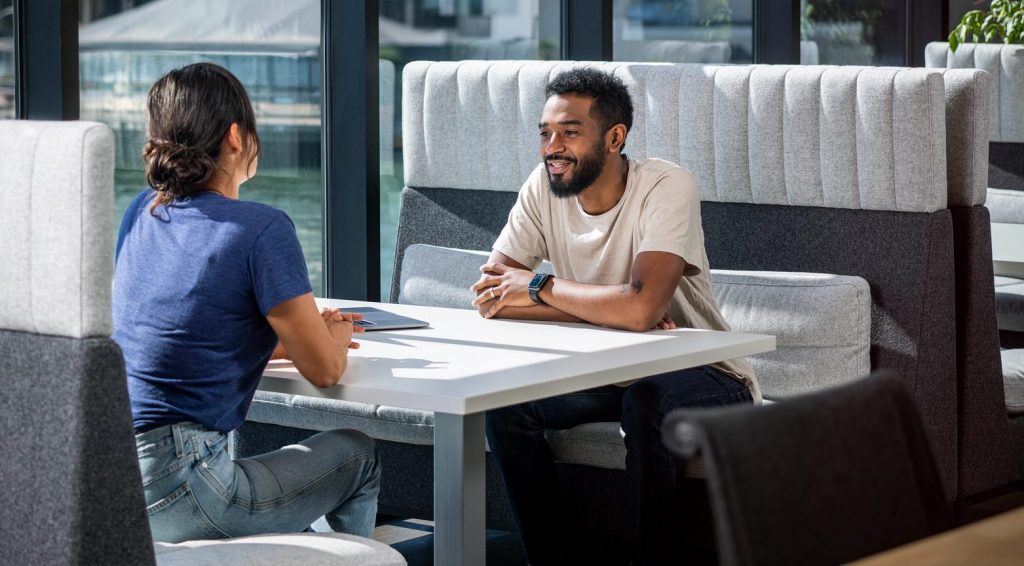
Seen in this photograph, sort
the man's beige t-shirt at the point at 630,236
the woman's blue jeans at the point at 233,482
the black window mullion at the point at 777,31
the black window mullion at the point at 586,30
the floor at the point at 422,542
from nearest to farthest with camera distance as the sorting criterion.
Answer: the woman's blue jeans at the point at 233,482 → the man's beige t-shirt at the point at 630,236 → the floor at the point at 422,542 → the black window mullion at the point at 586,30 → the black window mullion at the point at 777,31

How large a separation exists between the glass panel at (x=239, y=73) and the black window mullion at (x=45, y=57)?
0.74ft

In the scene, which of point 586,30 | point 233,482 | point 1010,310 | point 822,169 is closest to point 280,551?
point 233,482

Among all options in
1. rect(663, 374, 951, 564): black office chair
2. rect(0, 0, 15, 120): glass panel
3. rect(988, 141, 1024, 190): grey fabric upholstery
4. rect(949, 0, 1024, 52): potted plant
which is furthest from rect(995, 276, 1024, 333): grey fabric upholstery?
rect(663, 374, 951, 564): black office chair

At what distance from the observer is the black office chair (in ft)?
4.19

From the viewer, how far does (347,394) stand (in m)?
2.39

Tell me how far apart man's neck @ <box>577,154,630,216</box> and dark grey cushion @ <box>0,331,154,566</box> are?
1.53 m

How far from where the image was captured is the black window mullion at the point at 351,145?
4.32m

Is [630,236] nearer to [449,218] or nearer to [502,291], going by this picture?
[502,291]

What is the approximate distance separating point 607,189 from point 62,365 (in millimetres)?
1594

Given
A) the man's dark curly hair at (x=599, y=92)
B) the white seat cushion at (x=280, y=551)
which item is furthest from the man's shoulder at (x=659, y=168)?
the white seat cushion at (x=280, y=551)

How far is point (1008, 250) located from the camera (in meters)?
4.16

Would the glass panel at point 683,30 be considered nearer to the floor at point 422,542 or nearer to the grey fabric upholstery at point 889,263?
the grey fabric upholstery at point 889,263

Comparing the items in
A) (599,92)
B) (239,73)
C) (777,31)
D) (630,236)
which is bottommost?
(630,236)

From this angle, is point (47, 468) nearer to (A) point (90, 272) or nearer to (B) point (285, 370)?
(A) point (90, 272)
